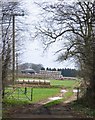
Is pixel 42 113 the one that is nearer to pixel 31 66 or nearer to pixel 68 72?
pixel 31 66

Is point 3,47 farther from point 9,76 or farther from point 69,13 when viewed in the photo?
point 69,13

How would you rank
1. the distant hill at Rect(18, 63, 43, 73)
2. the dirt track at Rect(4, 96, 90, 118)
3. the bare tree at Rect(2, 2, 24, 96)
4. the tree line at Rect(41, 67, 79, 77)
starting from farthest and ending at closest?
the tree line at Rect(41, 67, 79, 77) < the distant hill at Rect(18, 63, 43, 73) < the bare tree at Rect(2, 2, 24, 96) < the dirt track at Rect(4, 96, 90, 118)

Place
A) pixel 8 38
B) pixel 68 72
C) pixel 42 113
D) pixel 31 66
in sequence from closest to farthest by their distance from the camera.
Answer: pixel 42 113 → pixel 8 38 → pixel 31 66 → pixel 68 72

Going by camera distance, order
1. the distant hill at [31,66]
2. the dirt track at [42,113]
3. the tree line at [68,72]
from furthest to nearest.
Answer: the tree line at [68,72]
the distant hill at [31,66]
the dirt track at [42,113]

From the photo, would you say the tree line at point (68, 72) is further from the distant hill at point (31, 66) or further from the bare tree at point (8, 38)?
the bare tree at point (8, 38)

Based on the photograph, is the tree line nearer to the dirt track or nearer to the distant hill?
the distant hill

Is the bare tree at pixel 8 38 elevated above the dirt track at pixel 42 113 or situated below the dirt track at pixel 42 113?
above

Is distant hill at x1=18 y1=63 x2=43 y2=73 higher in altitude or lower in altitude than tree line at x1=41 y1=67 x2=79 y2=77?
higher

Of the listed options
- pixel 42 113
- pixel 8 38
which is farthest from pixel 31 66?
pixel 42 113

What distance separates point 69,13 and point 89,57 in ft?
5.17

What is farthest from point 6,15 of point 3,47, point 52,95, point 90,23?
point 52,95

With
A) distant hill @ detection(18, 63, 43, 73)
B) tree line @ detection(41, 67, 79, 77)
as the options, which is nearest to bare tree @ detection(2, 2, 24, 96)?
distant hill @ detection(18, 63, 43, 73)

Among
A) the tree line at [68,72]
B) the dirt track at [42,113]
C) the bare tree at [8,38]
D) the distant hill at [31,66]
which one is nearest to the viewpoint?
the dirt track at [42,113]

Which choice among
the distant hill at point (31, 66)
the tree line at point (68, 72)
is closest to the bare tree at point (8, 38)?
the distant hill at point (31, 66)
